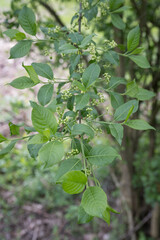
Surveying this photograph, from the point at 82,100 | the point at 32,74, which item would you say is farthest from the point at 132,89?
the point at 32,74

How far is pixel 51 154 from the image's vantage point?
17.9 inches

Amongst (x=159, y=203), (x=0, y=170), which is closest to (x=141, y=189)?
(x=159, y=203)

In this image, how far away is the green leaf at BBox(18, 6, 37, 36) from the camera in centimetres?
63

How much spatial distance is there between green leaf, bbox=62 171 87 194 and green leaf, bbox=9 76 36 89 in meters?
0.27

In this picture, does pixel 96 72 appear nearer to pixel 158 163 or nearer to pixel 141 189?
pixel 158 163

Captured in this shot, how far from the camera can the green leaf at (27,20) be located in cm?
63

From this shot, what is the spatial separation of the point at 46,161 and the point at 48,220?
7.42ft

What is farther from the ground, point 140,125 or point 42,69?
point 42,69

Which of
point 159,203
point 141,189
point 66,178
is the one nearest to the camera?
point 66,178

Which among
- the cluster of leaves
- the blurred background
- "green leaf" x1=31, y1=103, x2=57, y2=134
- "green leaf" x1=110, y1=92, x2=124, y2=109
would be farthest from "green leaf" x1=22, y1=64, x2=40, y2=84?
the blurred background

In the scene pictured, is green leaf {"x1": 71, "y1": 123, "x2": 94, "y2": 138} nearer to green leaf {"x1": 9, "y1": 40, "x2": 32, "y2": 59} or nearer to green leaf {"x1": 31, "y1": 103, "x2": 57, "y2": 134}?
green leaf {"x1": 31, "y1": 103, "x2": 57, "y2": 134}

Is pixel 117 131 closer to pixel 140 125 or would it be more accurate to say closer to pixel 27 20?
pixel 140 125

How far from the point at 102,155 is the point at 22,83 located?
0.28m

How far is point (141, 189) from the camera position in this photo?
225 cm
